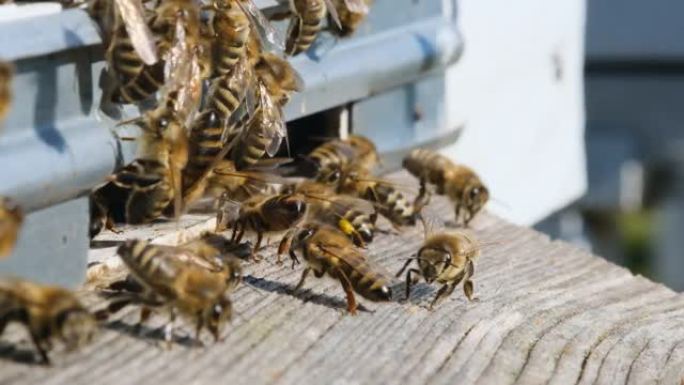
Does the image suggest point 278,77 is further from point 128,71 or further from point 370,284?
point 128,71

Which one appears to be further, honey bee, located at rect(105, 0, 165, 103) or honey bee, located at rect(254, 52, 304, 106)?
honey bee, located at rect(254, 52, 304, 106)

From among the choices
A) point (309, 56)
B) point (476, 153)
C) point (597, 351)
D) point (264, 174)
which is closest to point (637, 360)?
point (597, 351)

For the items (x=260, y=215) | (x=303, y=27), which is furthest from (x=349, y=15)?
(x=260, y=215)

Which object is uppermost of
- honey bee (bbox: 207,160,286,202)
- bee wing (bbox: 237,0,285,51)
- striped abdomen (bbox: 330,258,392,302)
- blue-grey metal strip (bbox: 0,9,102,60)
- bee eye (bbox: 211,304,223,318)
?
blue-grey metal strip (bbox: 0,9,102,60)

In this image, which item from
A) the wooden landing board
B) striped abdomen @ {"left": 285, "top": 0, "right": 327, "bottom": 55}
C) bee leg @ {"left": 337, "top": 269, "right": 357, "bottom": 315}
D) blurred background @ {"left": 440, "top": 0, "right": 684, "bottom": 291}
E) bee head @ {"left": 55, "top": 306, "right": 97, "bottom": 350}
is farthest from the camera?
blurred background @ {"left": 440, "top": 0, "right": 684, "bottom": 291}

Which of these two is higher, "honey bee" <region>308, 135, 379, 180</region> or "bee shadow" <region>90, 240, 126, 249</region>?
"bee shadow" <region>90, 240, 126, 249</region>

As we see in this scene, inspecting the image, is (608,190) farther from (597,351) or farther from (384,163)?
(597,351)

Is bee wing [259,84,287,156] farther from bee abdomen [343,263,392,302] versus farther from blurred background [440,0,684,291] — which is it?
blurred background [440,0,684,291]

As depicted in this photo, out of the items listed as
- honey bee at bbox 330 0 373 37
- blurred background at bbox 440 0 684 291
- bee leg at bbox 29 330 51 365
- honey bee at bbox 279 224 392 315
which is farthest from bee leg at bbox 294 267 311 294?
blurred background at bbox 440 0 684 291
